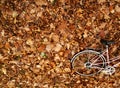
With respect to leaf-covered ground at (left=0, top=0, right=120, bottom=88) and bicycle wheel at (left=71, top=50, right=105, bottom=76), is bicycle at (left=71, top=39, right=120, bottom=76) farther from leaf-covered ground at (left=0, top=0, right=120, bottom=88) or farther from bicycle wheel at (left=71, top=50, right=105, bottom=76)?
leaf-covered ground at (left=0, top=0, right=120, bottom=88)

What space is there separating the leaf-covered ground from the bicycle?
140 millimetres

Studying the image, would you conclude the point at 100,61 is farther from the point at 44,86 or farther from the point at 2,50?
the point at 2,50

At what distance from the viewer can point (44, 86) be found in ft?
26.1

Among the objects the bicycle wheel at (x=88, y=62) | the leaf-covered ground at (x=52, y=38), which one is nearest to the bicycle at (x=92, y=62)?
the bicycle wheel at (x=88, y=62)

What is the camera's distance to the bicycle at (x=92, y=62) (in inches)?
299

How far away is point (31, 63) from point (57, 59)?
69 cm

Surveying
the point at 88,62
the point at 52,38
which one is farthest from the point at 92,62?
the point at 52,38

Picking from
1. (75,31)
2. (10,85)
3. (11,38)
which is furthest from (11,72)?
(75,31)

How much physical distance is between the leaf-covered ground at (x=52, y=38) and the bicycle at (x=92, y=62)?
0.46 feet

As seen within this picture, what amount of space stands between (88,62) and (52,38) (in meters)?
1.13

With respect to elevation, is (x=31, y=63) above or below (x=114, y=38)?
below

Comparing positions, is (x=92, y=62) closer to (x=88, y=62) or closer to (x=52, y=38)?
(x=88, y=62)

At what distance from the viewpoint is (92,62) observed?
7680 millimetres

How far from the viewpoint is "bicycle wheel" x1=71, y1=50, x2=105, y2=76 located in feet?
25.0
